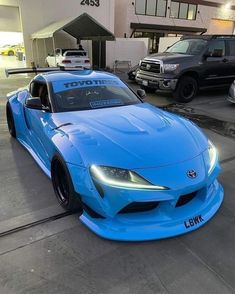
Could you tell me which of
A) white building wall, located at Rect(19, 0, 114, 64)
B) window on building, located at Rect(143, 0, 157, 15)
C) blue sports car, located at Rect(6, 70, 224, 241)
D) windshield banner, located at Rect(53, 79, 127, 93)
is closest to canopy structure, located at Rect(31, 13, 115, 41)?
white building wall, located at Rect(19, 0, 114, 64)

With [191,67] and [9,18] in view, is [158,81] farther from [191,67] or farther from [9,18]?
[9,18]

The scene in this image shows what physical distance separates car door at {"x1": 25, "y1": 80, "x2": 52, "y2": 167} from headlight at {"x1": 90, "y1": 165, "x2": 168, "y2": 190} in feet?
3.34

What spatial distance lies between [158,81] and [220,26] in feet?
97.9

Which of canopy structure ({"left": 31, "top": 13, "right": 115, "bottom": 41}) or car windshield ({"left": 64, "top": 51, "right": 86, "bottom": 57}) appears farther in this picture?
car windshield ({"left": 64, "top": 51, "right": 86, "bottom": 57})

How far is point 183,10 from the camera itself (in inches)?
1184

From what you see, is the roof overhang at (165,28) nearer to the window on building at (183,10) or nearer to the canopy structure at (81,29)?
the window on building at (183,10)

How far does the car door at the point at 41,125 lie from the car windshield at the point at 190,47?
21.4ft

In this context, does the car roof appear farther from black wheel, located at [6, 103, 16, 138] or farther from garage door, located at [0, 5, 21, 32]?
garage door, located at [0, 5, 21, 32]

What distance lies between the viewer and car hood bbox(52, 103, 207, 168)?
266cm

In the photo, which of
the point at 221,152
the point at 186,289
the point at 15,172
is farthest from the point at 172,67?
the point at 186,289

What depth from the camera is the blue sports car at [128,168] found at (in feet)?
8.17

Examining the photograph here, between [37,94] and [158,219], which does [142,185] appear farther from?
[37,94]

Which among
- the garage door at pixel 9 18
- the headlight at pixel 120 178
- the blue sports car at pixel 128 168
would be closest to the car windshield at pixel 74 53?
the garage door at pixel 9 18

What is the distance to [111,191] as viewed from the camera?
8.00 feet
